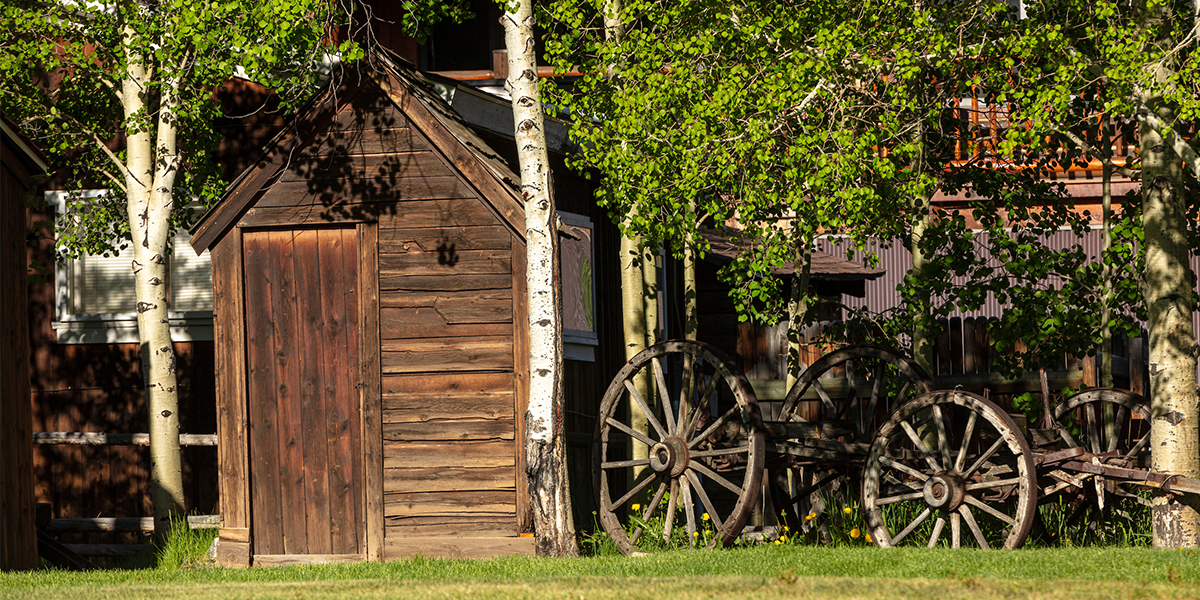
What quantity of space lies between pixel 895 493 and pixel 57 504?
928 cm

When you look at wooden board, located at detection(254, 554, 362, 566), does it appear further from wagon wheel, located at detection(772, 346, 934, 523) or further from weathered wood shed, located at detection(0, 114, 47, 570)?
wagon wheel, located at detection(772, 346, 934, 523)

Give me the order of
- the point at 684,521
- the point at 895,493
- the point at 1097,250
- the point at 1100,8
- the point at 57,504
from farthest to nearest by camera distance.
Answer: the point at 1097,250 < the point at 57,504 < the point at 684,521 < the point at 895,493 < the point at 1100,8

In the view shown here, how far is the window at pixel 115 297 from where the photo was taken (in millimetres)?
14664

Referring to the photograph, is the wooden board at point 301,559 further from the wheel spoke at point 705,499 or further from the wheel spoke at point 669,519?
the wheel spoke at point 705,499

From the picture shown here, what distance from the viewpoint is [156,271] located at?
12930 mm

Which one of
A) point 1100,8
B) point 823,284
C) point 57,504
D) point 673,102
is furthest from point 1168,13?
point 57,504

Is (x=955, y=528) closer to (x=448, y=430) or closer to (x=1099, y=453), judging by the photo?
(x=1099, y=453)

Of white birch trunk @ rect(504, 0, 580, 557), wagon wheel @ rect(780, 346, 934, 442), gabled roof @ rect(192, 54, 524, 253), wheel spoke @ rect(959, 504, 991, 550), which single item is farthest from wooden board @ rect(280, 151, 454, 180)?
wheel spoke @ rect(959, 504, 991, 550)

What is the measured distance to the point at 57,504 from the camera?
1487cm

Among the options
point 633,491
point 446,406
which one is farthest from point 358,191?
point 633,491

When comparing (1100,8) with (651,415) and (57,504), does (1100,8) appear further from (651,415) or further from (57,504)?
(57,504)

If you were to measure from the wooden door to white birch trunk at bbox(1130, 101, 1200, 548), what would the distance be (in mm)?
6584

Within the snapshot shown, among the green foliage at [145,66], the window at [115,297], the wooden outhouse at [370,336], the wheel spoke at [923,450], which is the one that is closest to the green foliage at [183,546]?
the wooden outhouse at [370,336]

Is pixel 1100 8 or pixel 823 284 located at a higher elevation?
pixel 1100 8
